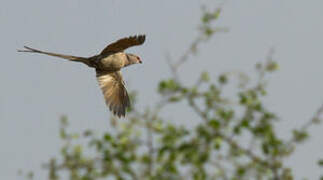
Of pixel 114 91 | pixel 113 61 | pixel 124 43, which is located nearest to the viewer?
pixel 124 43

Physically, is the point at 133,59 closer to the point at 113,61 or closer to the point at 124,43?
the point at 113,61

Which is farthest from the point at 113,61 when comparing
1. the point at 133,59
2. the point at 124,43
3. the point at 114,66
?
the point at 124,43

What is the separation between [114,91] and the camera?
35.8ft

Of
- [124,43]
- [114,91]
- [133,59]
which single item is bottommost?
[124,43]

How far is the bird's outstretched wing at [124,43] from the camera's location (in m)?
9.23

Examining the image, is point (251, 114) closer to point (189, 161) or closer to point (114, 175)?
point (189, 161)

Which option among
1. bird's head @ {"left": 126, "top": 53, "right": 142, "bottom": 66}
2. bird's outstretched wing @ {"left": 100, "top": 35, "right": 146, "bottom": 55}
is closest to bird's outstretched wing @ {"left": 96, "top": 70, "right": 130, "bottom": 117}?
bird's head @ {"left": 126, "top": 53, "right": 142, "bottom": 66}

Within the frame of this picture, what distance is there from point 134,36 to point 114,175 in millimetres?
1775

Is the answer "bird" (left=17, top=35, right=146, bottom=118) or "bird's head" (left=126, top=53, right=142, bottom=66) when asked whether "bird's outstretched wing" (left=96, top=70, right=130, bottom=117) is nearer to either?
"bird" (left=17, top=35, right=146, bottom=118)

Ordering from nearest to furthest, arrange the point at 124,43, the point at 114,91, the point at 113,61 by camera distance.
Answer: the point at 124,43, the point at 113,61, the point at 114,91

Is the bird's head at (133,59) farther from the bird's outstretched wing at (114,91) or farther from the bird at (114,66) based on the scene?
the bird's outstretched wing at (114,91)

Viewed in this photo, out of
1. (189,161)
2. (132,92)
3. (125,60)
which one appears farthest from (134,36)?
(189,161)

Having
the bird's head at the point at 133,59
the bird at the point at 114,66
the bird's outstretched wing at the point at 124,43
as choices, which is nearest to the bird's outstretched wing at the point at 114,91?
the bird at the point at 114,66

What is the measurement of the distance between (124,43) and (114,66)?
1.06 meters
